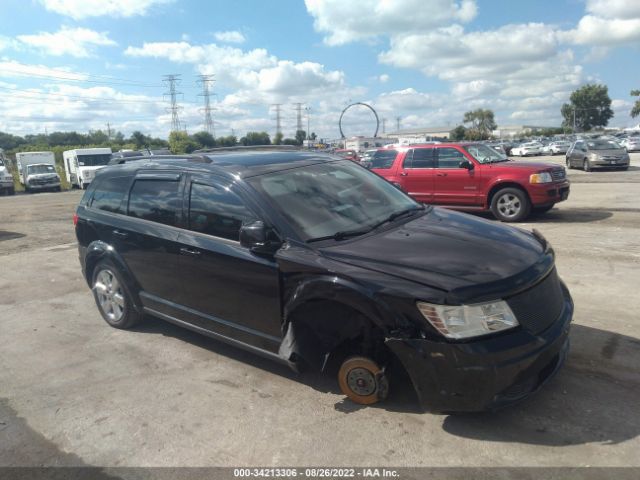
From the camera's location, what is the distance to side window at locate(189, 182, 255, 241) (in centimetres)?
367

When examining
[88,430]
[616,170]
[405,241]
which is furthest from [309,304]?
[616,170]

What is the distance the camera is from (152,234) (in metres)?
4.29

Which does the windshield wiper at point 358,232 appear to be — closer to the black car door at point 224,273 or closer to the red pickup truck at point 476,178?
the black car door at point 224,273

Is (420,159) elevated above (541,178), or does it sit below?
above

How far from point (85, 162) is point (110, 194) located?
3007 cm

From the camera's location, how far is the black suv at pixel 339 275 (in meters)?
2.75

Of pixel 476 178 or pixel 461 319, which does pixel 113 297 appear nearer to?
pixel 461 319

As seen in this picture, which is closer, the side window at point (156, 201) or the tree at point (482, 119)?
the side window at point (156, 201)

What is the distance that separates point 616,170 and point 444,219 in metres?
22.5

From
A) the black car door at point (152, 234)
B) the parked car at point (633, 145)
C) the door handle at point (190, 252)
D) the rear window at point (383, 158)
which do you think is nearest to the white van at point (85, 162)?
the rear window at point (383, 158)

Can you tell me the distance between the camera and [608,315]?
15.0 feet

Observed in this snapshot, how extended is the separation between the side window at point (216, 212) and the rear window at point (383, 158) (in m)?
8.23

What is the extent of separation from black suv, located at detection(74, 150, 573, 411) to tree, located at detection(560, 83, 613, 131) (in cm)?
12268

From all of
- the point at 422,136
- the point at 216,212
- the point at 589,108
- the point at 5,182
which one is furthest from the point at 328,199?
the point at 589,108
